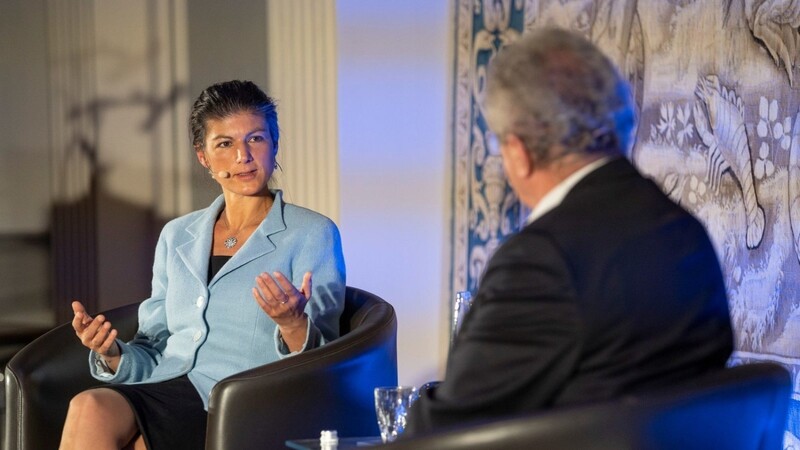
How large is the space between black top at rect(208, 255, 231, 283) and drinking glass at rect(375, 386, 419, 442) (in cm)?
83

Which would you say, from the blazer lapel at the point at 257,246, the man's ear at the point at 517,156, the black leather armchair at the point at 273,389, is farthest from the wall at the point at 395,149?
the man's ear at the point at 517,156

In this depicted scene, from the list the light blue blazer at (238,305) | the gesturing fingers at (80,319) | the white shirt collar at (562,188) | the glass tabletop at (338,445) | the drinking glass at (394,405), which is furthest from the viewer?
the light blue blazer at (238,305)

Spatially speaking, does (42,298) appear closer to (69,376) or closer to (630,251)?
(69,376)

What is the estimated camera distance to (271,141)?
2664 millimetres

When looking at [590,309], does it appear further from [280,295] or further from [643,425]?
[280,295]

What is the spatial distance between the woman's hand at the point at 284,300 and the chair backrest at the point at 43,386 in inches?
25.0

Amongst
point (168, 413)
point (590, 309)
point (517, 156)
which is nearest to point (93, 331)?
point (168, 413)

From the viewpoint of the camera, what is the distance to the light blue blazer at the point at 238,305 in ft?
8.27

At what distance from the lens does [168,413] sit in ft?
8.07

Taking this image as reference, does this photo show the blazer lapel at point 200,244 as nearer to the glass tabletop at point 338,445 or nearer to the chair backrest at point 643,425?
the glass tabletop at point 338,445

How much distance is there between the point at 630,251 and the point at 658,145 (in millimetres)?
1580

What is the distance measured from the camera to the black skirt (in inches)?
95.8

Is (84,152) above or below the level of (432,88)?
below

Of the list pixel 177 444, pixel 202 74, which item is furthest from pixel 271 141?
pixel 202 74
